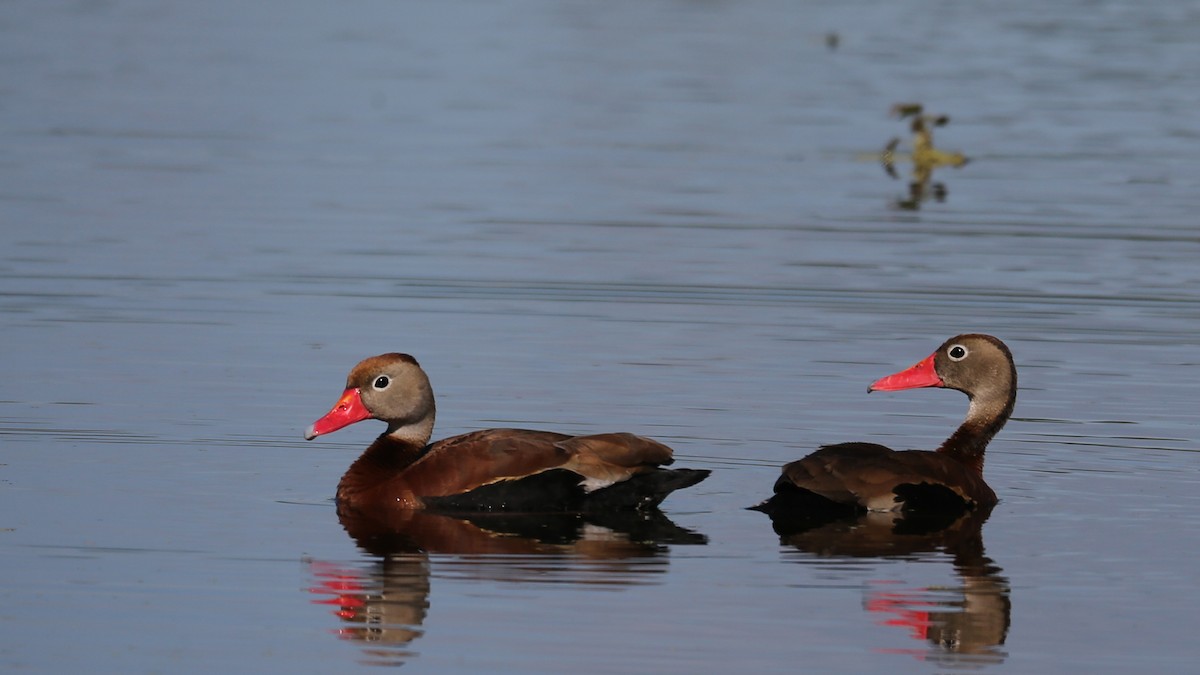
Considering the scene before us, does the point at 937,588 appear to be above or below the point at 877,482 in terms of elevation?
below

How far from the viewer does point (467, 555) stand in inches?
399

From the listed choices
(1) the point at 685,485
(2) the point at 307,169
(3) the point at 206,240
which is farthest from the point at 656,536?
(2) the point at 307,169

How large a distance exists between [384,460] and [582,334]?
15.1 feet

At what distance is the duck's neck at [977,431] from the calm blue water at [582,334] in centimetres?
34

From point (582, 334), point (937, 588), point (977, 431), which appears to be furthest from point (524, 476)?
point (582, 334)

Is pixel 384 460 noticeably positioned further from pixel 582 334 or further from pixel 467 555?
pixel 582 334

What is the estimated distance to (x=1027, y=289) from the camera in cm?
1805

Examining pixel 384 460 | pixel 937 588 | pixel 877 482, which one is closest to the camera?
pixel 937 588

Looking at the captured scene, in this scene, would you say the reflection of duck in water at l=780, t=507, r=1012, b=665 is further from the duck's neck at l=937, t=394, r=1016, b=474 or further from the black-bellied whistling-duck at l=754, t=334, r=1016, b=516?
the duck's neck at l=937, t=394, r=1016, b=474

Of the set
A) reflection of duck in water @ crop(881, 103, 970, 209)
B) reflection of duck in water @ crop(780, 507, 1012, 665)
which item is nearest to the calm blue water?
reflection of duck in water @ crop(780, 507, 1012, 665)

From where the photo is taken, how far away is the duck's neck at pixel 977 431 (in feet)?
39.3

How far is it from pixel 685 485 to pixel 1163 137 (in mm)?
18349

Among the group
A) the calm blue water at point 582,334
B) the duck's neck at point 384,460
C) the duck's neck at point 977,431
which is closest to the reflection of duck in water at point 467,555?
the calm blue water at point 582,334

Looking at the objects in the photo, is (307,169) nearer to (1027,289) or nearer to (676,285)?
(676,285)
